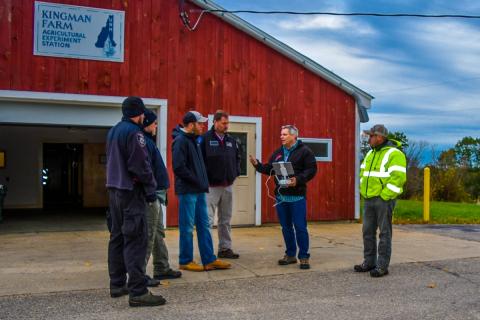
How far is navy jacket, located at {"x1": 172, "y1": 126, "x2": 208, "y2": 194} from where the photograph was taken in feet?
21.3

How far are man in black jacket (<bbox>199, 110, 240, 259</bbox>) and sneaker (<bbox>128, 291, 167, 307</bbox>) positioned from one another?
2139 millimetres

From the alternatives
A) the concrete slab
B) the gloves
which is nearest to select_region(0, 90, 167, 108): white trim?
the concrete slab

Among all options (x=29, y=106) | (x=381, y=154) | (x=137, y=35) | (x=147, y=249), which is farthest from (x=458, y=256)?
(x=29, y=106)

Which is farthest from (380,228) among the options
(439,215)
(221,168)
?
(439,215)

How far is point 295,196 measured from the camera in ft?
23.4

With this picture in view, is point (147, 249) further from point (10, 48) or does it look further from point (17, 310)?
point (10, 48)

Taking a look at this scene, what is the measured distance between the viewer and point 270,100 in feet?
38.4

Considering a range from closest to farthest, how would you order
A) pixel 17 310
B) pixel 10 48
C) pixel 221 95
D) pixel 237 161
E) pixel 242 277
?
1. pixel 17 310
2. pixel 242 277
3. pixel 237 161
4. pixel 10 48
5. pixel 221 95

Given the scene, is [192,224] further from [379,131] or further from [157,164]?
[379,131]

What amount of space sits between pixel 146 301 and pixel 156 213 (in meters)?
1.03

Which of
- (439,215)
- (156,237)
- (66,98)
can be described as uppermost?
(66,98)

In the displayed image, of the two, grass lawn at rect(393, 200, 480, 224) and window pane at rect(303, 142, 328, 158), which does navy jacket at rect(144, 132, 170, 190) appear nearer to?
window pane at rect(303, 142, 328, 158)

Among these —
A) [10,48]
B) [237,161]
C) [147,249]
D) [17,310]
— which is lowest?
[17,310]

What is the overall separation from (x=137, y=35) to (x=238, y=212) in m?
4.13
